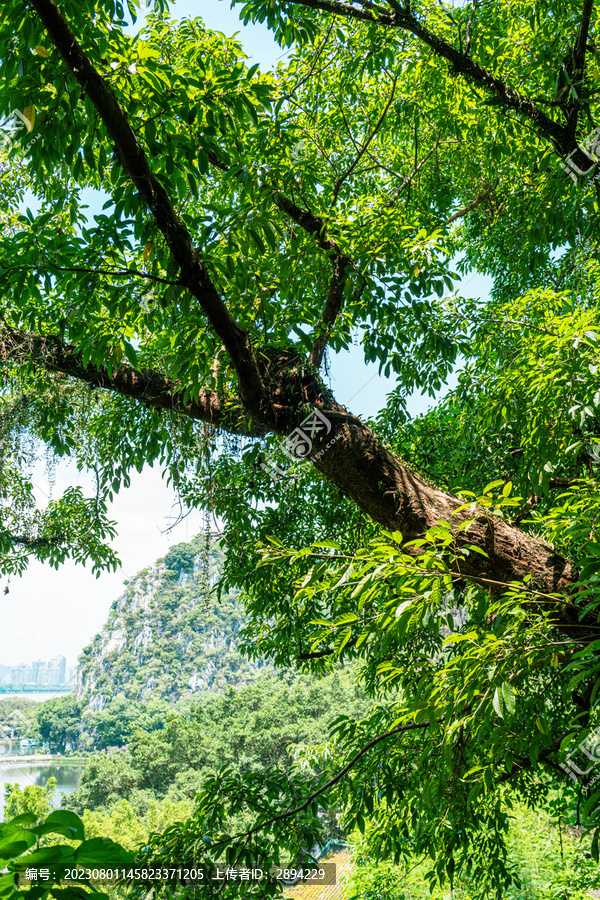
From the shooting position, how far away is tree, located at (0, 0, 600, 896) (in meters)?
1.33

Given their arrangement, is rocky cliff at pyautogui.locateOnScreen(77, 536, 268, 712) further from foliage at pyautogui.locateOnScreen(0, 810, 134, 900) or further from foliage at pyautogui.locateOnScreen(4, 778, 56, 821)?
foliage at pyautogui.locateOnScreen(0, 810, 134, 900)

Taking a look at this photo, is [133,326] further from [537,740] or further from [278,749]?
[278,749]

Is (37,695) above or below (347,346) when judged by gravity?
above

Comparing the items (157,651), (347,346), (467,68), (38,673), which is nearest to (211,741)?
(347,346)

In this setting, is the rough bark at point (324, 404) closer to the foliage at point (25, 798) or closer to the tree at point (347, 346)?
the tree at point (347, 346)

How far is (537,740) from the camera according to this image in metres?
1.21

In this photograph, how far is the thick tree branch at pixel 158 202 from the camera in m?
1.33

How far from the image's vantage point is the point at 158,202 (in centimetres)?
160

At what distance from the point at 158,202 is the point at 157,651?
4296cm

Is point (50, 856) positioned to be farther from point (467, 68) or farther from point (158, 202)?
point (467, 68)

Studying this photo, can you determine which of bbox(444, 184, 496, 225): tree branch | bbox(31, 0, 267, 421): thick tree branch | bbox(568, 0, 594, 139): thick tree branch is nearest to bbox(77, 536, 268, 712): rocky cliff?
bbox(444, 184, 496, 225): tree branch

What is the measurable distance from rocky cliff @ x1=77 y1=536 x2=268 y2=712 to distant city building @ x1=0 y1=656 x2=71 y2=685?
12223 millimetres

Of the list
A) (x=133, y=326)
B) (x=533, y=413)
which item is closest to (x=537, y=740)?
(x=533, y=413)

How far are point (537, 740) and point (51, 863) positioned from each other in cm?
116
